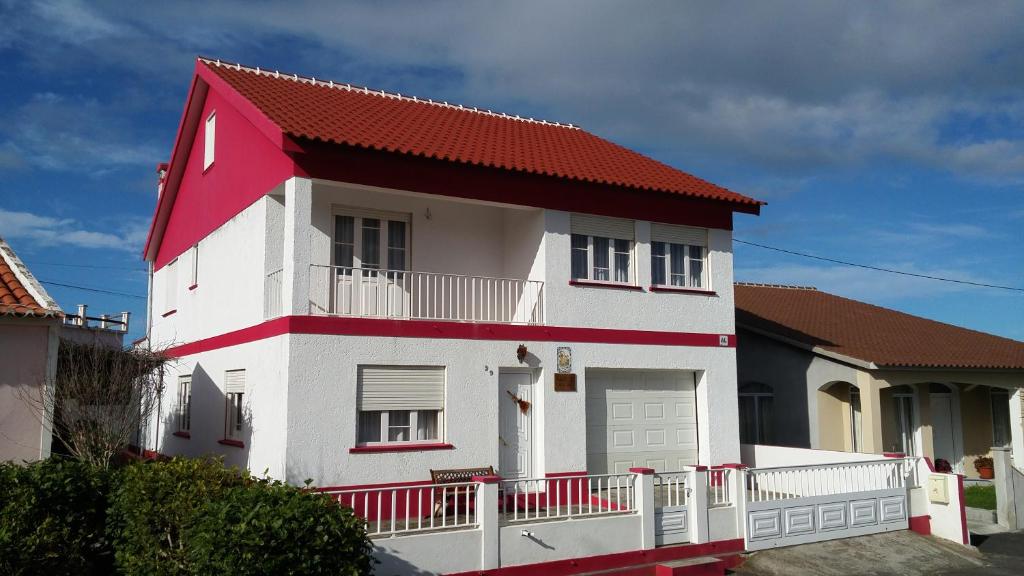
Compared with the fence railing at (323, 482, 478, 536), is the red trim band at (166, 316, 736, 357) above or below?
above

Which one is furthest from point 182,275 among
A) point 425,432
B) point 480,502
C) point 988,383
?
point 988,383

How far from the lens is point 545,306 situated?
45.1 feet

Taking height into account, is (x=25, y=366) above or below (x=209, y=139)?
below

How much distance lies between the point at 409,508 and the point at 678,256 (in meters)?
7.23

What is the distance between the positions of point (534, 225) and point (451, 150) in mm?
1970

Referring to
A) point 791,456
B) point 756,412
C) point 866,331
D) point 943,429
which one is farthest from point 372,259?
point 943,429

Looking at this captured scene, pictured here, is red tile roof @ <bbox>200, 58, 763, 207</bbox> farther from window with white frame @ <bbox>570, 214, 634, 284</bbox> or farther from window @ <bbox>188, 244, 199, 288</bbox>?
window @ <bbox>188, 244, 199, 288</bbox>

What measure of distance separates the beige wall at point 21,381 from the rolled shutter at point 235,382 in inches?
123

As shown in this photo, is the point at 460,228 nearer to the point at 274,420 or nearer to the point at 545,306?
the point at 545,306

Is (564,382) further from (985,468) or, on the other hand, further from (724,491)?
(985,468)

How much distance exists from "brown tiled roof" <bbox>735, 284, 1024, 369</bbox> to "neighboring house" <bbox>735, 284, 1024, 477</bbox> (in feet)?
0.16

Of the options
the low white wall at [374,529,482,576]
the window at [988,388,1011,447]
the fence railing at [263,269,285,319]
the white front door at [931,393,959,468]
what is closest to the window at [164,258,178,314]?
the fence railing at [263,269,285,319]

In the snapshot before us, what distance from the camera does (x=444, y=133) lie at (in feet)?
48.7

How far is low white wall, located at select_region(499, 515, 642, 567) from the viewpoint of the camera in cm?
1029
